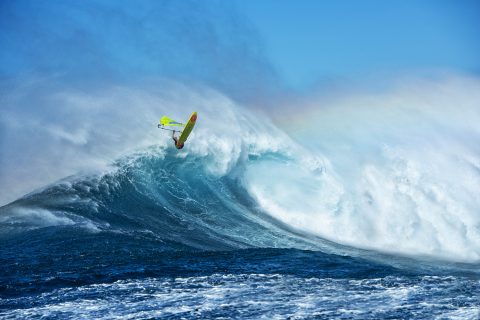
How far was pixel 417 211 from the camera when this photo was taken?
19984 mm

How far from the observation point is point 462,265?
50.9ft

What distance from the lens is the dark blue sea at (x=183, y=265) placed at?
9.75 m

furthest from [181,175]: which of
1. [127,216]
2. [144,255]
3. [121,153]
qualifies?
[144,255]

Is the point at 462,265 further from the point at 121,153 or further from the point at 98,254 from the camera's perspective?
the point at 121,153

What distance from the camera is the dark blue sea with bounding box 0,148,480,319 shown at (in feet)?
32.0

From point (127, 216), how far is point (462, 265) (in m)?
11.1

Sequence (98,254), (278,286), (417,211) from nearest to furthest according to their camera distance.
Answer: (278,286) → (98,254) → (417,211)

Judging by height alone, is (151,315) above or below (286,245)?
below

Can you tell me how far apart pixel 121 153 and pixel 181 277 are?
12.1 m

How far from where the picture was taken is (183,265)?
12.6 meters

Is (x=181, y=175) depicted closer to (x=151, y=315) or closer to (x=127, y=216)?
(x=127, y=216)

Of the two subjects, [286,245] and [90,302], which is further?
[286,245]

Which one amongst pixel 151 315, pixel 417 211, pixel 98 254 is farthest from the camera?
pixel 417 211

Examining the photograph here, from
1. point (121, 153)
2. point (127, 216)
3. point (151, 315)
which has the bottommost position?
point (151, 315)
